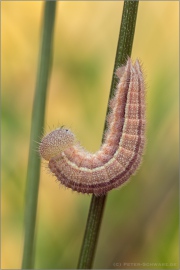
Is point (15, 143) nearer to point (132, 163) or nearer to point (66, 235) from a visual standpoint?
point (66, 235)

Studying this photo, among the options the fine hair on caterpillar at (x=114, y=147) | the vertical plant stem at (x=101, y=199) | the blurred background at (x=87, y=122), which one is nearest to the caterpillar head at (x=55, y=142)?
the fine hair on caterpillar at (x=114, y=147)

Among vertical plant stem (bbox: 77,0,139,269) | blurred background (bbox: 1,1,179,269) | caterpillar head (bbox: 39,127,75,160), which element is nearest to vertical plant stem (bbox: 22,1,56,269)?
caterpillar head (bbox: 39,127,75,160)

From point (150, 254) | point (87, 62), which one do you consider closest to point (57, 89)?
point (87, 62)

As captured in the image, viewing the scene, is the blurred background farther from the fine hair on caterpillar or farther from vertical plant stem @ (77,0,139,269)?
vertical plant stem @ (77,0,139,269)

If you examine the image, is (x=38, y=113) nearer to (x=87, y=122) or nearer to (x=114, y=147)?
(x=114, y=147)

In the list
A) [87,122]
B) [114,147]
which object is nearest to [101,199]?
[114,147]

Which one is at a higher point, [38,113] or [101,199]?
[38,113]

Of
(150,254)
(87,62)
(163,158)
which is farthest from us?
(87,62)
